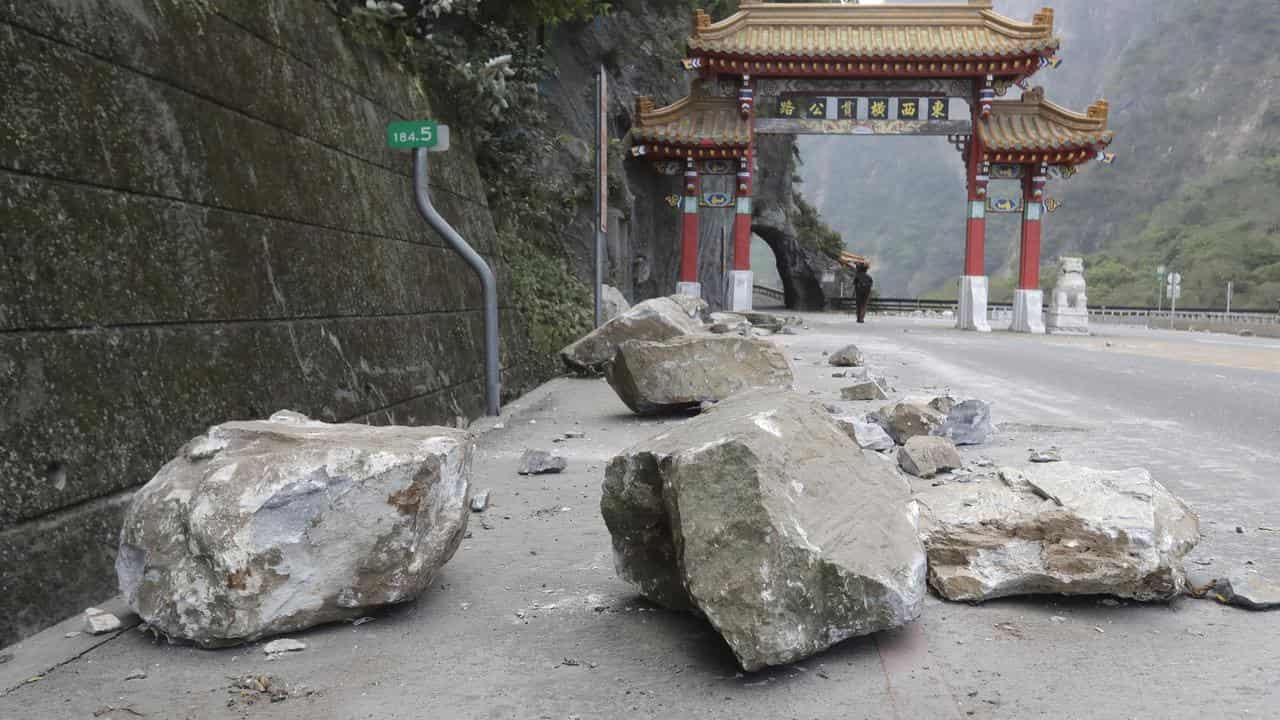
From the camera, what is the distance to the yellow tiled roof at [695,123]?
60.2 ft

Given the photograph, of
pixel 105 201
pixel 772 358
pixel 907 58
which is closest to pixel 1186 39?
pixel 907 58

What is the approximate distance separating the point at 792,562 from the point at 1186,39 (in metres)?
76.8

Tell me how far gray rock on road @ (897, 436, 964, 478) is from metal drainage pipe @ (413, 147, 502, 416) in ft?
10.2

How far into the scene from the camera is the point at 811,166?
103m

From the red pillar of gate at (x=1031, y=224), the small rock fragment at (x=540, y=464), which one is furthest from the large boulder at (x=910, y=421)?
the red pillar of gate at (x=1031, y=224)

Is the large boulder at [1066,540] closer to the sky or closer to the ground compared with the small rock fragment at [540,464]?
closer to the sky

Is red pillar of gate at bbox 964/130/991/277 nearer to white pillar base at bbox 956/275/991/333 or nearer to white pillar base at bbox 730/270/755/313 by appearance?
white pillar base at bbox 956/275/991/333

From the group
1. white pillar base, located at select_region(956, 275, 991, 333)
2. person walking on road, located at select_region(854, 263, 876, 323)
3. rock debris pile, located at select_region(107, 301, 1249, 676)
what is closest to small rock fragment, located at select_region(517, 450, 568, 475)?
rock debris pile, located at select_region(107, 301, 1249, 676)

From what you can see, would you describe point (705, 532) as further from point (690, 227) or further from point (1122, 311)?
point (1122, 311)

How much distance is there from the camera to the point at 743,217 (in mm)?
19438

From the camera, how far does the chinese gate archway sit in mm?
17906

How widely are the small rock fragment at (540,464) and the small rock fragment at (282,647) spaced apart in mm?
A: 2342

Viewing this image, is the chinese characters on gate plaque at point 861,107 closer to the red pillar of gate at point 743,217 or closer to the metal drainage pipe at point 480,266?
the red pillar of gate at point 743,217

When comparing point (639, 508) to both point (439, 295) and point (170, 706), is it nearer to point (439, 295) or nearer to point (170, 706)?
point (170, 706)
